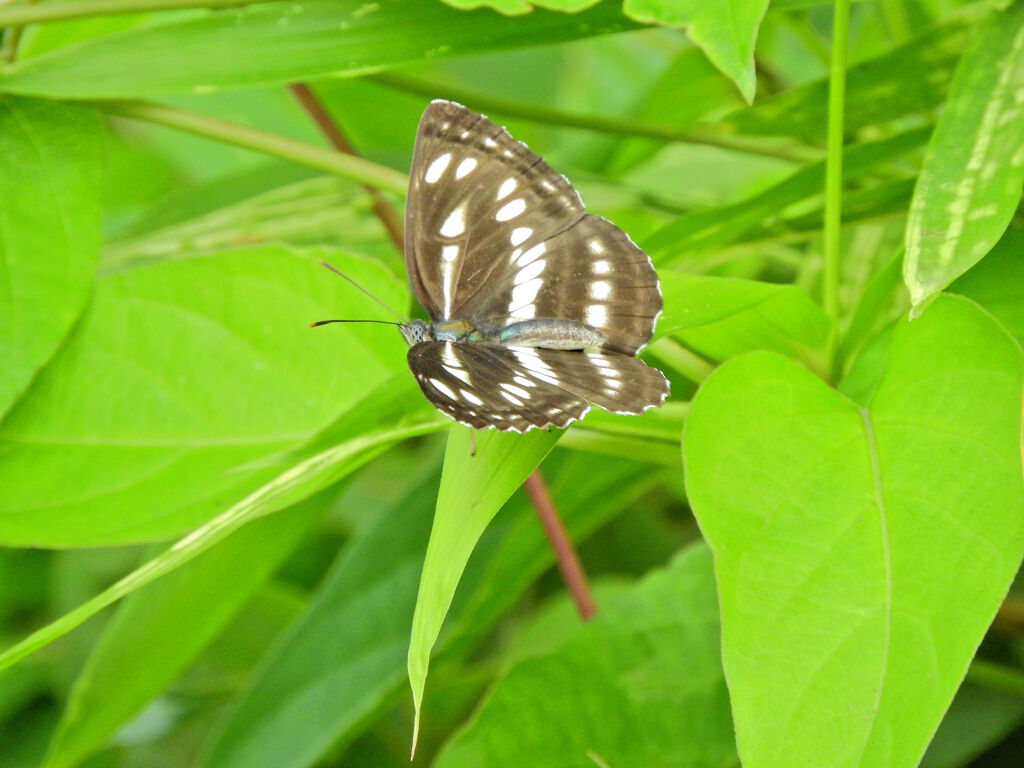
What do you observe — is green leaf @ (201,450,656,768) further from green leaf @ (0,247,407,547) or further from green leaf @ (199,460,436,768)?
green leaf @ (0,247,407,547)

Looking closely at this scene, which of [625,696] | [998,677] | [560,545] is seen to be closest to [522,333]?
[560,545]

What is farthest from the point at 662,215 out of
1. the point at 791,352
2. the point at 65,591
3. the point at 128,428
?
the point at 65,591

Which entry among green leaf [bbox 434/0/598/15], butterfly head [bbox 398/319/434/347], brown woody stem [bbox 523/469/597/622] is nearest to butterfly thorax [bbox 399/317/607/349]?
butterfly head [bbox 398/319/434/347]

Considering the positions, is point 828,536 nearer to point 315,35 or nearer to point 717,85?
point 315,35

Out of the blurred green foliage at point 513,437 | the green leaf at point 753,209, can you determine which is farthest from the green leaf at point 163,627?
the green leaf at point 753,209

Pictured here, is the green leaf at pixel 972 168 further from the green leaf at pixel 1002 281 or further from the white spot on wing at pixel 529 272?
the white spot on wing at pixel 529 272

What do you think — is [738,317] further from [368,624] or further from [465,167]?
[368,624]
